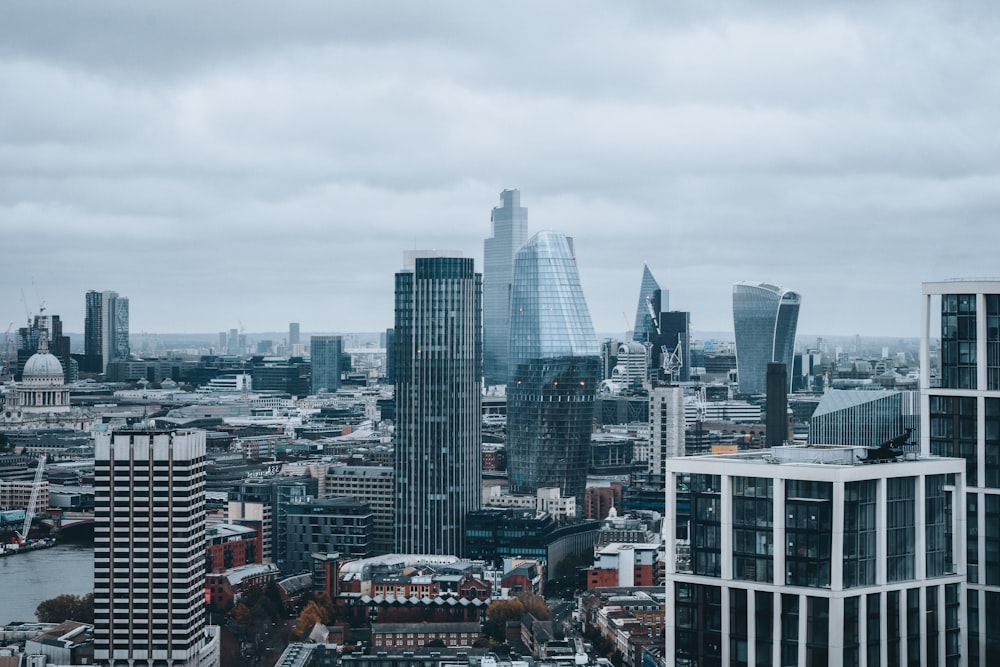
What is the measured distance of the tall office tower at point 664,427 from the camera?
4206 centimetres

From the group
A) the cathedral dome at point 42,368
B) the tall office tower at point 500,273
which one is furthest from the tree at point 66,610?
the cathedral dome at point 42,368

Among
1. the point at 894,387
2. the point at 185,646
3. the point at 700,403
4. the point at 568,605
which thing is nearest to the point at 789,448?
the point at 185,646

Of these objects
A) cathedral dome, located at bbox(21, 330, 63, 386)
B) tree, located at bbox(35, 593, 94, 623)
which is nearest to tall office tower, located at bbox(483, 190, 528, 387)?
cathedral dome, located at bbox(21, 330, 63, 386)

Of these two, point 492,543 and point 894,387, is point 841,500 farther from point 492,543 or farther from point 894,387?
point 492,543

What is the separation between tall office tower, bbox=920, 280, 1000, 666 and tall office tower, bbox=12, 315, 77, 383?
52.5m

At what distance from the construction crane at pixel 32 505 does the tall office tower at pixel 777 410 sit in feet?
56.9

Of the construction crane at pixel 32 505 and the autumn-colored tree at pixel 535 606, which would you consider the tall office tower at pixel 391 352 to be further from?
the autumn-colored tree at pixel 535 606

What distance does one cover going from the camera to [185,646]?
20438 millimetres

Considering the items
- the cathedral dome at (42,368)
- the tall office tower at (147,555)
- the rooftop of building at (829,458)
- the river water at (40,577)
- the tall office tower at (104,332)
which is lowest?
the river water at (40,577)

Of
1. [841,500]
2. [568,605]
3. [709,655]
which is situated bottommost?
[568,605]

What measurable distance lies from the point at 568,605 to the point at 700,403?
27512 millimetres

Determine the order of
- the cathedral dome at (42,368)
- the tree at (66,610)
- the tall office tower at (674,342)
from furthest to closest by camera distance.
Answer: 1. the cathedral dome at (42,368)
2. the tall office tower at (674,342)
3. the tree at (66,610)

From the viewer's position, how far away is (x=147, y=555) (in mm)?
20734

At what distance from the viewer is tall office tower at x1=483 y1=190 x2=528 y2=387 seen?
50250 mm
